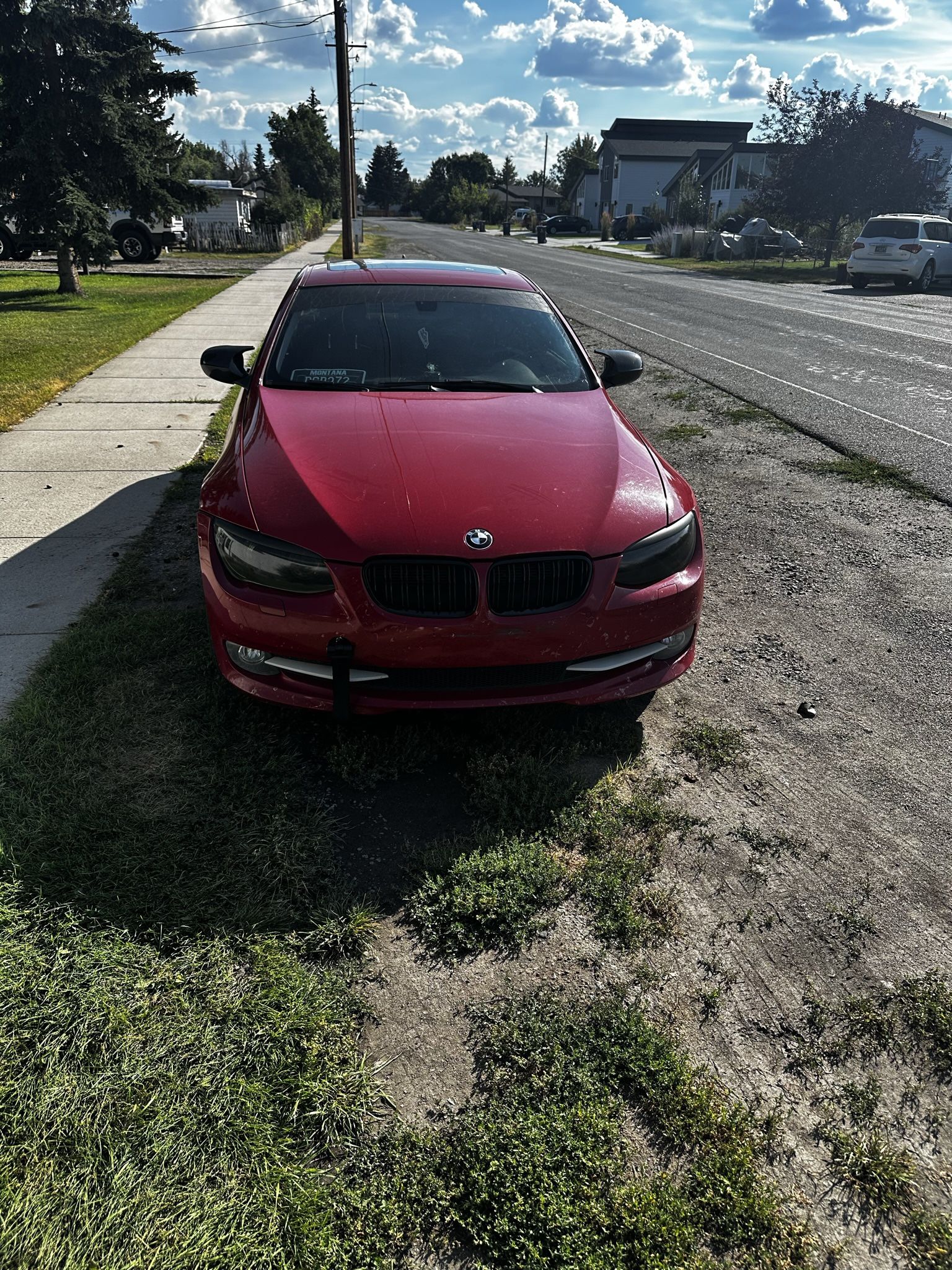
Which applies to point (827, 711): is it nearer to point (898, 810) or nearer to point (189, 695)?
point (898, 810)

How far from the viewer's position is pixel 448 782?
3109 millimetres

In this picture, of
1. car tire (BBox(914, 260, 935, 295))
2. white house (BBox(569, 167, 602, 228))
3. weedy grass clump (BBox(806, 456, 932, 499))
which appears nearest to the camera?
weedy grass clump (BBox(806, 456, 932, 499))

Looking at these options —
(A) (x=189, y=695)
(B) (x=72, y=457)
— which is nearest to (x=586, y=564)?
(A) (x=189, y=695)

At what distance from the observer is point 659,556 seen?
3.14 m

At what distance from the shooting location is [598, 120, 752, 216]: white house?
3214 inches

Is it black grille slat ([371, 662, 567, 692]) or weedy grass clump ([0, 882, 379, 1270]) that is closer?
weedy grass clump ([0, 882, 379, 1270])

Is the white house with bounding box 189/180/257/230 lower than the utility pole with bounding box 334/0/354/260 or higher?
lower

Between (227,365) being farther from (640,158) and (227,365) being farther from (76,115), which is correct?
(640,158)

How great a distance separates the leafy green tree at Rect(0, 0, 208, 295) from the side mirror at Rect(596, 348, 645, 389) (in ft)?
45.1

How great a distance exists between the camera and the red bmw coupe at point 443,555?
9.36 ft

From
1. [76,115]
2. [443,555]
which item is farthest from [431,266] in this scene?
[76,115]

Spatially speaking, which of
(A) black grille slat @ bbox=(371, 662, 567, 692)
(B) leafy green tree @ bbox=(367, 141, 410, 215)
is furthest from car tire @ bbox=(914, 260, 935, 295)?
(B) leafy green tree @ bbox=(367, 141, 410, 215)

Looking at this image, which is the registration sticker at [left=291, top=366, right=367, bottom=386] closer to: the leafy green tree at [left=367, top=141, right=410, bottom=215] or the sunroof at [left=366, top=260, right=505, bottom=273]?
the sunroof at [left=366, top=260, right=505, bottom=273]

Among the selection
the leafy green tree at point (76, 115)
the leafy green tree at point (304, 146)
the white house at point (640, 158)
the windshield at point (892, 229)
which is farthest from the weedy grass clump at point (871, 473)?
the white house at point (640, 158)
